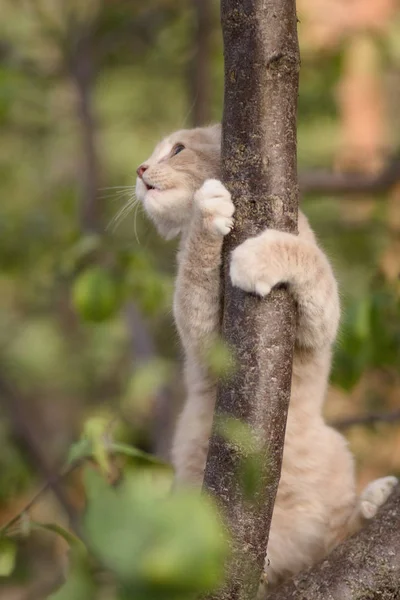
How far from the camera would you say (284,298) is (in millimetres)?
1609

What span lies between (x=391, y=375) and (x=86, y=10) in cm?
298

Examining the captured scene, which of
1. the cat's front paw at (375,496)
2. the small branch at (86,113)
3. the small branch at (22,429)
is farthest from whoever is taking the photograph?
the small branch at (86,113)

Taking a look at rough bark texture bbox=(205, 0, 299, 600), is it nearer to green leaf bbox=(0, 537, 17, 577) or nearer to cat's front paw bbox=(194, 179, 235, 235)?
cat's front paw bbox=(194, 179, 235, 235)

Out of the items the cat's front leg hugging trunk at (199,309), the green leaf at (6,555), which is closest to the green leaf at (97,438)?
the green leaf at (6,555)

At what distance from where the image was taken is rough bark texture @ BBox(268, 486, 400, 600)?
156cm

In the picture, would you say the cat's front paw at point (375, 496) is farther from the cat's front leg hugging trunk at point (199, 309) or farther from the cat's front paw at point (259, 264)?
the cat's front paw at point (259, 264)

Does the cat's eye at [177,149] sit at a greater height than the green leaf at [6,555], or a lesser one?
greater

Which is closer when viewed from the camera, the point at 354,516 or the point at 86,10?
the point at 354,516

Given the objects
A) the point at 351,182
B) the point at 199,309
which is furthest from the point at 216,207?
the point at 351,182

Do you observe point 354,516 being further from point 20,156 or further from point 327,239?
point 20,156

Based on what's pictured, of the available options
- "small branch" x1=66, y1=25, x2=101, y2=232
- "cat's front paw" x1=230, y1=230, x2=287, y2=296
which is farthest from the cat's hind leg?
"small branch" x1=66, y1=25, x2=101, y2=232

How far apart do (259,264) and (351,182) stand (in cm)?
257

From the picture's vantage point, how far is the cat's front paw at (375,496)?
212cm

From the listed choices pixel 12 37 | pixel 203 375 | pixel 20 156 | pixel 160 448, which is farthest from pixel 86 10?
pixel 203 375
